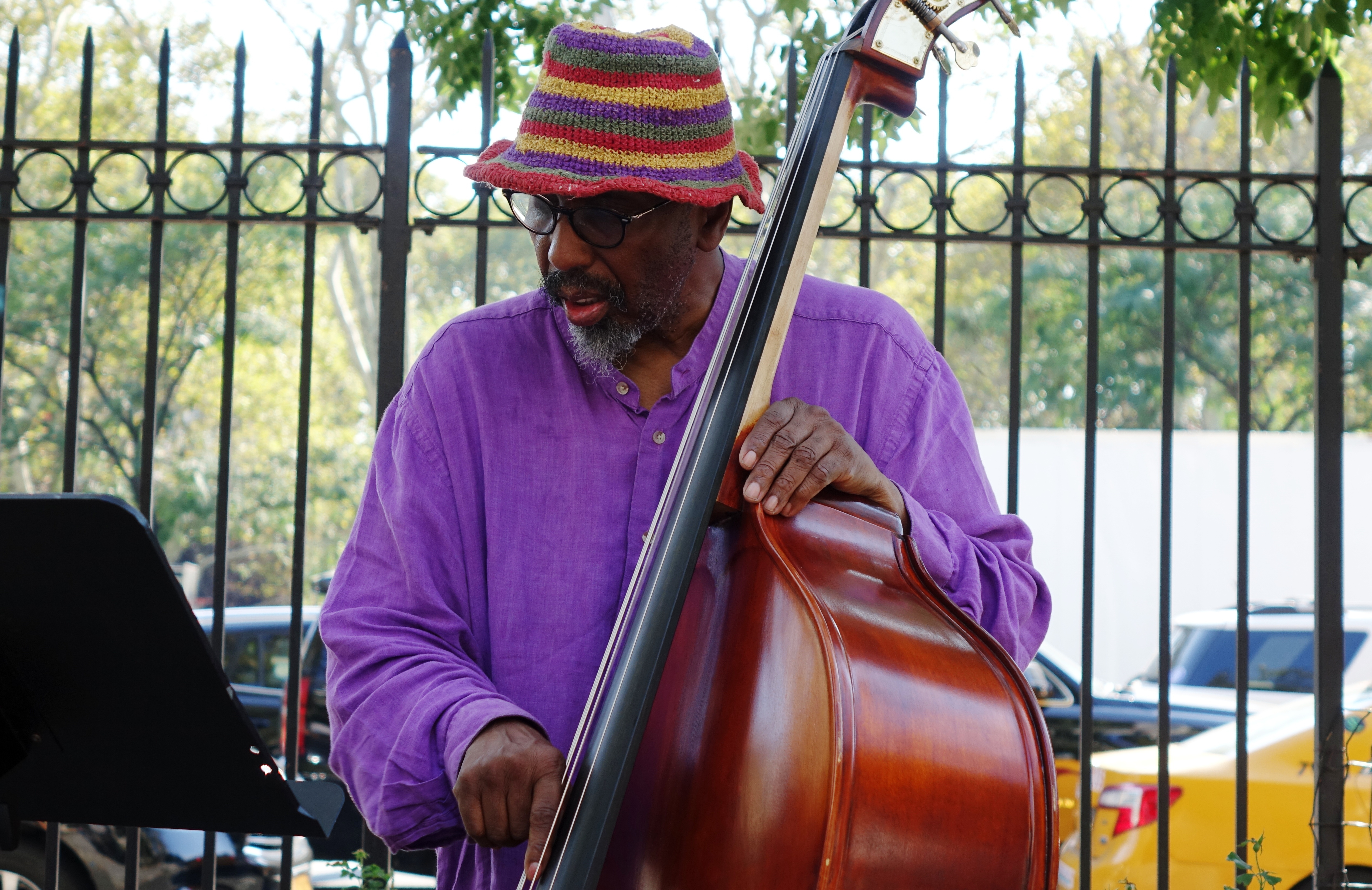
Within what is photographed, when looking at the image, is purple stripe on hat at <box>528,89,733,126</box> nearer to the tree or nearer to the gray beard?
the gray beard

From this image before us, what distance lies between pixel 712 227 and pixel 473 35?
9.20 feet

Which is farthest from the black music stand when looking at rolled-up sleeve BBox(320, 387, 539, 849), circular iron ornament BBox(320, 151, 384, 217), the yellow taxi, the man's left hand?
the yellow taxi

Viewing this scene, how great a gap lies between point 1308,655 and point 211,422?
64.8 ft

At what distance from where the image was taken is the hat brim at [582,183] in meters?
1.54

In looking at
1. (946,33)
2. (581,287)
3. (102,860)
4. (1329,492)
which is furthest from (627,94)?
(102,860)

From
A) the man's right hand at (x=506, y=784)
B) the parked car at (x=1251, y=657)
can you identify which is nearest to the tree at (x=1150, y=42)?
the man's right hand at (x=506, y=784)

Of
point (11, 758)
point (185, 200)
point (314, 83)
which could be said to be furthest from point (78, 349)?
point (185, 200)

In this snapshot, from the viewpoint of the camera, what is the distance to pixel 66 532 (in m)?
1.23

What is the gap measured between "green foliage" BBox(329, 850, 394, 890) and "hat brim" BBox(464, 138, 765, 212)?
7.31ft

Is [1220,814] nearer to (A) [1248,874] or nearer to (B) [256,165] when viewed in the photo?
(A) [1248,874]

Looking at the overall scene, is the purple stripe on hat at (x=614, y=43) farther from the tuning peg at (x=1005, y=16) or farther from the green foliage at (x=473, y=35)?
the green foliage at (x=473, y=35)

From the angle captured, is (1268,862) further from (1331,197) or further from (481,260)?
(481,260)

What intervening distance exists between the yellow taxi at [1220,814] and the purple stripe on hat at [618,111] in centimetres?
355

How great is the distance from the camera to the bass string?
131 centimetres
